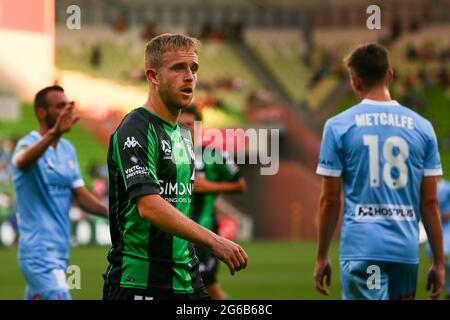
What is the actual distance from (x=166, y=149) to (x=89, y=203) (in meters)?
2.67

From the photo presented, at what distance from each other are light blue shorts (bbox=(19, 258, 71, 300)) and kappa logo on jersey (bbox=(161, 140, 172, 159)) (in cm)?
282

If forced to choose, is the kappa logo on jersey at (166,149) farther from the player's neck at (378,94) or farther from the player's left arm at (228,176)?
the player's left arm at (228,176)

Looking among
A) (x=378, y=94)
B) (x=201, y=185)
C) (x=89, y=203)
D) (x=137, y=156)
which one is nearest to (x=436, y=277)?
(x=378, y=94)

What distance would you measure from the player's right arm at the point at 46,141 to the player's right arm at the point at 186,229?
7.66 feet

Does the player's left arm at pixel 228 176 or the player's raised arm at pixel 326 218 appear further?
the player's left arm at pixel 228 176

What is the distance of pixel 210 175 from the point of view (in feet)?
31.6

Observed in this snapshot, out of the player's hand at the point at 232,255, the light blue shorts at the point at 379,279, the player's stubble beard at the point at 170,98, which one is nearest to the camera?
the player's hand at the point at 232,255

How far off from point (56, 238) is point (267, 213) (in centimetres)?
2530

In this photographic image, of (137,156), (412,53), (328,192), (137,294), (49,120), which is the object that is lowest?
(137,294)

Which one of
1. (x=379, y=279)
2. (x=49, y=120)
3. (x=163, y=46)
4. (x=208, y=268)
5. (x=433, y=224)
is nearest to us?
(x=163, y=46)

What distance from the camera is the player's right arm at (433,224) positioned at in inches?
233

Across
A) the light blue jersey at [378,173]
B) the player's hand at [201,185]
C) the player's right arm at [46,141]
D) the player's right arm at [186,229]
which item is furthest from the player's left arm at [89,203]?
the player's right arm at [186,229]

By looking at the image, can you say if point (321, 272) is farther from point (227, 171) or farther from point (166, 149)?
point (227, 171)

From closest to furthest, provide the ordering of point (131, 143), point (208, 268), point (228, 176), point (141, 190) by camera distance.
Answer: point (141, 190)
point (131, 143)
point (208, 268)
point (228, 176)
